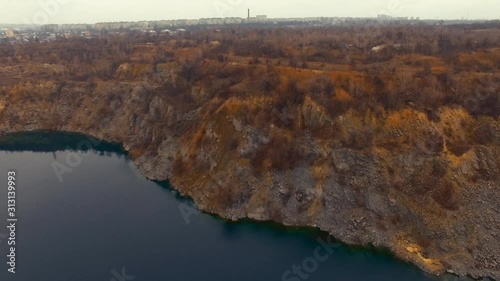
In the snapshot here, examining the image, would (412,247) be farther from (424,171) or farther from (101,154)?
(101,154)

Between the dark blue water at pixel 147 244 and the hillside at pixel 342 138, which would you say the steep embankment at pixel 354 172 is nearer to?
the hillside at pixel 342 138

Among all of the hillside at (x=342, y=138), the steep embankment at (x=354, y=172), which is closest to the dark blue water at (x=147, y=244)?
the steep embankment at (x=354, y=172)

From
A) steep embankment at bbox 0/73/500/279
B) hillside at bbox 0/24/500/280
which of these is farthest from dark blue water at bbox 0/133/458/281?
hillside at bbox 0/24/500/280

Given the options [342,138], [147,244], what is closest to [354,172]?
[342,138]

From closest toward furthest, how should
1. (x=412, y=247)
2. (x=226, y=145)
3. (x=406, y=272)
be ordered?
1. (x=406, y=272)
2. (x=412, y=247)
3. (x=226, y=145)

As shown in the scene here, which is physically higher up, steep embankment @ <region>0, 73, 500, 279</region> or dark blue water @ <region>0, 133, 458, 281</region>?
steep embankment @ <region>0, 73, 500, 279</region>

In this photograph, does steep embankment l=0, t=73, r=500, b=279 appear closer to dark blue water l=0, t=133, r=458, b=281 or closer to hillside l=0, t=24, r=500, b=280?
hillside l=0, t=24, r=500, b=280

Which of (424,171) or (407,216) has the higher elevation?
(424,171)

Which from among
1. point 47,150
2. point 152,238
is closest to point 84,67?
point 47,150
